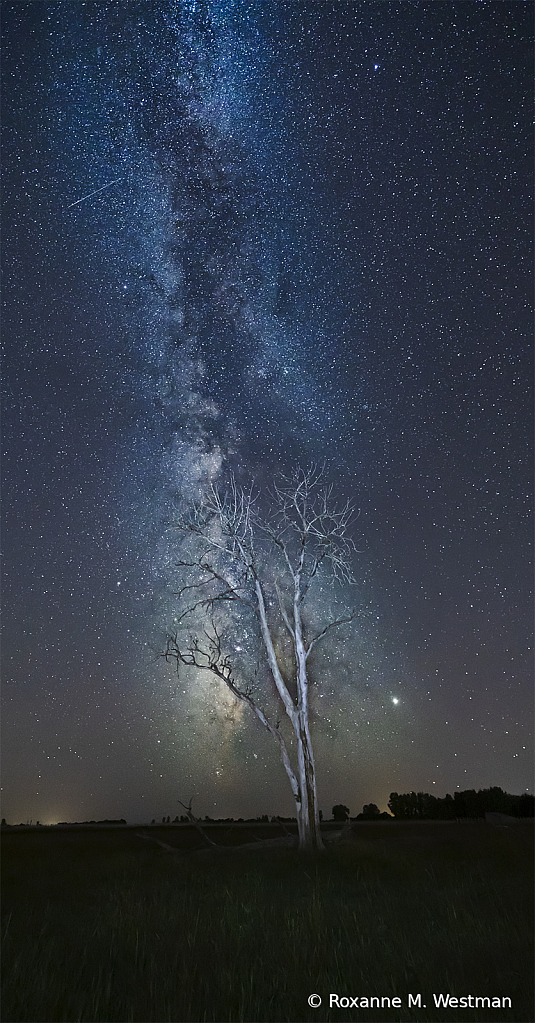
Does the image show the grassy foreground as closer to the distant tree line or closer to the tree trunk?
the tree trunk

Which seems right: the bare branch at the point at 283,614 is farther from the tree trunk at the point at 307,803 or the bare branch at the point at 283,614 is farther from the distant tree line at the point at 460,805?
the distant tree line at the point at 460,805

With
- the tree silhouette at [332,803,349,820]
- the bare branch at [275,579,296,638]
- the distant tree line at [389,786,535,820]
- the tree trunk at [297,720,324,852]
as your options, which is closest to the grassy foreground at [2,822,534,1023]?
the tree trunk at [297,720,324,852]

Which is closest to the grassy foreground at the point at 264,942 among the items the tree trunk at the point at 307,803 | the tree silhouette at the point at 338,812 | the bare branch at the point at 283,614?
the tree trunk at the point at 307,803

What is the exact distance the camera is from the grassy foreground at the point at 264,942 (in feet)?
12.2

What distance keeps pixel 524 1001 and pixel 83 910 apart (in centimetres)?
494

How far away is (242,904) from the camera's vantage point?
6977 mm

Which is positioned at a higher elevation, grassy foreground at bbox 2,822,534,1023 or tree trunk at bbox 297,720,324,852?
tree trunk at bbox 297,720,324,852

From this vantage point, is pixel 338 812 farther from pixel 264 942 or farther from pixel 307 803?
pixel 264 942

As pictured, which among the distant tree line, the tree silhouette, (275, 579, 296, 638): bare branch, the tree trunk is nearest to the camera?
the tree trunk

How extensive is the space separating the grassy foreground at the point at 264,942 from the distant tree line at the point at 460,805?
81.3 ft

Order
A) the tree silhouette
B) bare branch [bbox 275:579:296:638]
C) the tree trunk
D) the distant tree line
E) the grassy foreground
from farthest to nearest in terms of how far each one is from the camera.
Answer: the distant tree line
the tree silhouette
bare branch [bbox 275:579:296:638]
the tree trunk
the grassy foreground

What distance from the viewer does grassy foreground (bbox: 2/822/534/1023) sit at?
3.72 metres

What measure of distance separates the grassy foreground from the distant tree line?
24.8 metres

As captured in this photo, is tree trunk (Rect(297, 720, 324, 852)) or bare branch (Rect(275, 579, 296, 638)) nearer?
tree trunk (Rect(297, 720, 324, 852))
